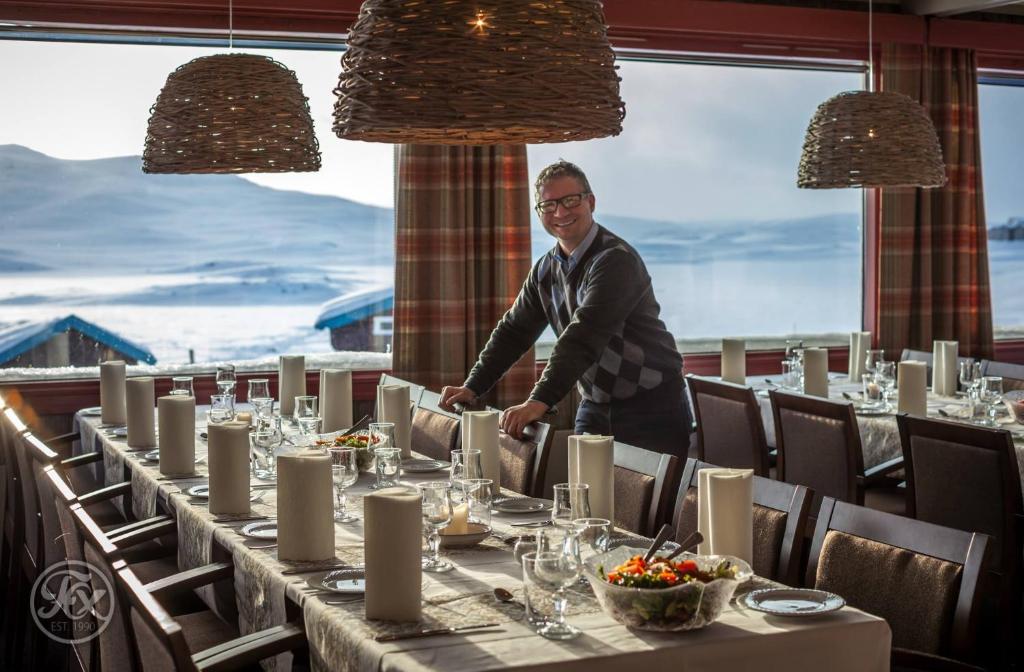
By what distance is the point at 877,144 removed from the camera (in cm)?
443

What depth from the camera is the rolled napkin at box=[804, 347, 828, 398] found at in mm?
5117

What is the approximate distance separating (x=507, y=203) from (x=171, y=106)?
2.47m

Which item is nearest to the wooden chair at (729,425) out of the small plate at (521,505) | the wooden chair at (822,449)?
the wooden chair at (822,449)

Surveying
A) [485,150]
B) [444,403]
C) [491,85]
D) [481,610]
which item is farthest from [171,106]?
[485,150]

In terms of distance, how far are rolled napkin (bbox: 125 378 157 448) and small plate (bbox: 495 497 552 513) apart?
5.15 ft

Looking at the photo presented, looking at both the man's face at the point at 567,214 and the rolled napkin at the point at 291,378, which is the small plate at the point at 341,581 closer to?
the man's face at the point at 567,214

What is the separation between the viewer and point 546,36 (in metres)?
2.20

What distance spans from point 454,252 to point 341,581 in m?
3.49

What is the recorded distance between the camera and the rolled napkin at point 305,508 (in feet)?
8.16

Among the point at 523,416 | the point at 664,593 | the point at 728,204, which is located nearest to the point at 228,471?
the point at 523,416

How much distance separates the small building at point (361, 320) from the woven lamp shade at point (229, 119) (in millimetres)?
2413

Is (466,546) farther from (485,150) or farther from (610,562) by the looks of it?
(485,150)

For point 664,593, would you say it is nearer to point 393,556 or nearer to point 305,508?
point 393,556

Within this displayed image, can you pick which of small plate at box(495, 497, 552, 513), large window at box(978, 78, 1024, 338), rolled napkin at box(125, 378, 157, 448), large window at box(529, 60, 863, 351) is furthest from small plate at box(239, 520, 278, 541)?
large window at box(978, 78, 1024, 338)
